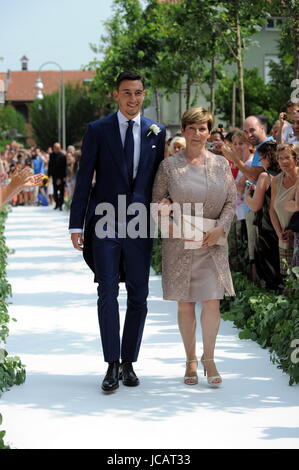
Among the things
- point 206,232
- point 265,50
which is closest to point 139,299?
point 206,232

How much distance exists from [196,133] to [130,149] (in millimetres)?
466

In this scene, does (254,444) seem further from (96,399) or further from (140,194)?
(140,194)

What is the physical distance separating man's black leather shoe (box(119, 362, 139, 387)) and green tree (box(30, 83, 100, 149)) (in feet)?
262

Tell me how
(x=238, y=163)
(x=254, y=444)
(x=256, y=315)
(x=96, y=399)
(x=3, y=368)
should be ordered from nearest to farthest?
(x=254, y=444) → (x=96, y=399) → (x=3, y=368) → (x=256, y=315) → (x=238, y=163)

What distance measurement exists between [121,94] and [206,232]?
1100mm

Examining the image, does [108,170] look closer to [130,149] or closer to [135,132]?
[130,149]

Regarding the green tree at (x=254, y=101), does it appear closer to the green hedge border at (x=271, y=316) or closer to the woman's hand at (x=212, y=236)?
the green hedge border at (x=271, y=316)

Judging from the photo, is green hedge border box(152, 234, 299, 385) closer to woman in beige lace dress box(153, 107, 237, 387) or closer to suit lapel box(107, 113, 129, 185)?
woman in beige lace dress box(153, 107, 237, 387)

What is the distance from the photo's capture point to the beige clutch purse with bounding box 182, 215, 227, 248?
21.6 feet

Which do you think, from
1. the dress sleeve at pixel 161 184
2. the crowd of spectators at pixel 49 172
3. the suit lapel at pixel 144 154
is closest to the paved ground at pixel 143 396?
the dress sleeve at pixel 161 184

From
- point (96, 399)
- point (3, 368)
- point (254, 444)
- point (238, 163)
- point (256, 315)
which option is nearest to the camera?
point (254, 444)

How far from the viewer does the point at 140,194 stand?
261 inches

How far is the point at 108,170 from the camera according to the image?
6.67m

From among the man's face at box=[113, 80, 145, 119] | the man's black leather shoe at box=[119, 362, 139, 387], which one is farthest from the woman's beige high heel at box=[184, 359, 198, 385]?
the man's face at box=[113, 80, 145, 119]
